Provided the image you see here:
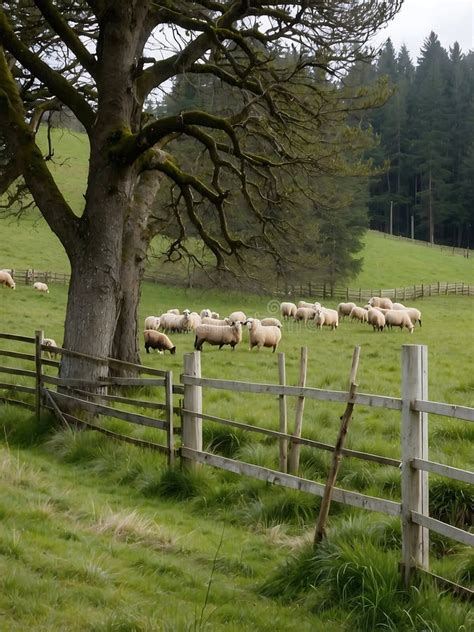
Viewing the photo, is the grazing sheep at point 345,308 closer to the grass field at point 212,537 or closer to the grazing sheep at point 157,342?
the grazing sheep at point 157,342

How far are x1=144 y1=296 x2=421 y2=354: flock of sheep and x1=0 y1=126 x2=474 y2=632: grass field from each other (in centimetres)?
845

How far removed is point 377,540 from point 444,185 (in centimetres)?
7793

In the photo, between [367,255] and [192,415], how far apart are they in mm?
53899

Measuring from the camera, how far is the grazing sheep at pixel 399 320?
29078 mm

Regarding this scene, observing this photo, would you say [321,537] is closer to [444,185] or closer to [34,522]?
[34,522]

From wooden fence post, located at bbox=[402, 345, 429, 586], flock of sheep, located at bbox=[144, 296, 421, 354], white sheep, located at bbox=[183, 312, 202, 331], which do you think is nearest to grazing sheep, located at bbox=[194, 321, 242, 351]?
flock of sheep, located at bbox=[144, 296, 421, 354]

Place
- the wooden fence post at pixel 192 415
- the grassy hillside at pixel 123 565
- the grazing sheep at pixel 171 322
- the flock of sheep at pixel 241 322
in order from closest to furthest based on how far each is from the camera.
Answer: the grassy hillside at pixel 123 565 < the wooden fence post at pixel 192 415 < the flock of sheep at pixel 241 322 < the grazing sheep at pixel 171 322

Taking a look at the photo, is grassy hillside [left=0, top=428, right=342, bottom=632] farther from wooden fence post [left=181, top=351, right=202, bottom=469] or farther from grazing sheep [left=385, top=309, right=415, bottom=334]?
grazing sheep [left=385, top=309, right=415, bottom=334]

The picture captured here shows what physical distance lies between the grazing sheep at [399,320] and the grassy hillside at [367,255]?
1778 cm

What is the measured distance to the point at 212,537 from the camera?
677cm

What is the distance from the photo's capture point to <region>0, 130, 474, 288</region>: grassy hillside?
46734 millimetres

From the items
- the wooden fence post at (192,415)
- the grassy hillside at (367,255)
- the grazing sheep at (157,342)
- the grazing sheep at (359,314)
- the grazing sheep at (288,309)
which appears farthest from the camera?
the grassy hillside at (367,255)

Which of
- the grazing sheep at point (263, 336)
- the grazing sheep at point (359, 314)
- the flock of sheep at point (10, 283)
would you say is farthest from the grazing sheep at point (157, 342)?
the flock of sheep at point (10, 283)

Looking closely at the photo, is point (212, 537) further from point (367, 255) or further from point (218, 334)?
point (367, 255)
